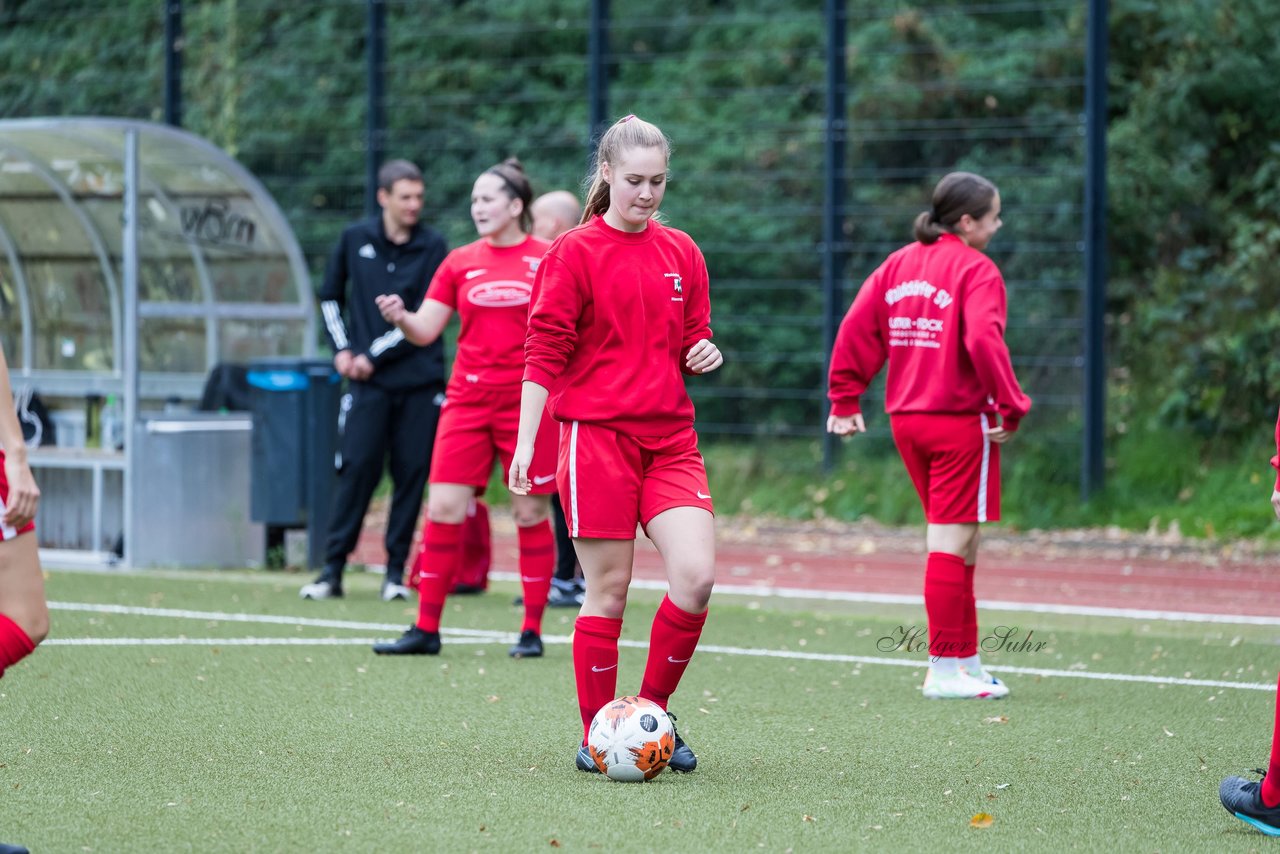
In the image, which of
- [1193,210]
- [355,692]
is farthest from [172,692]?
[1193,210]

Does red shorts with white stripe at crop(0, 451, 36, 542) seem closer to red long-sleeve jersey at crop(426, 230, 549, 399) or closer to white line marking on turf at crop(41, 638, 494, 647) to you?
red long-sleeve jersey at crop(426, 230, 549, 399)

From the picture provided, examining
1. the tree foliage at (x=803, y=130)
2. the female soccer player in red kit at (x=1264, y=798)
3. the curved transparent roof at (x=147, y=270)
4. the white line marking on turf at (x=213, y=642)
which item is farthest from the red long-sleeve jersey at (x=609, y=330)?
the tree foliage at (x=803, y=130)

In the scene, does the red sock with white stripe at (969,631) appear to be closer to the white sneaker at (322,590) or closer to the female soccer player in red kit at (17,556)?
the female soccer player in red kit at (17,556)

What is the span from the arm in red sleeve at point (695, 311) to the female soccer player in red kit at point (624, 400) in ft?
0.14

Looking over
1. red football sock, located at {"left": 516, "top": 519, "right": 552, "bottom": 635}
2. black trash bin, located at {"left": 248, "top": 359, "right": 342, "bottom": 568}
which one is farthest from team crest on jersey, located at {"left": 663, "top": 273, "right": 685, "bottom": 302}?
black trash bin, located at {"left": 248, "top": 359, "right": 342, "bottom": 568}

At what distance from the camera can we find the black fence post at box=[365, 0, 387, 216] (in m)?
16.0

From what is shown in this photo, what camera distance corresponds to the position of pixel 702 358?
17.2 ft

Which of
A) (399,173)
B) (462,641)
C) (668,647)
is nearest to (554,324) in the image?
(668,647)

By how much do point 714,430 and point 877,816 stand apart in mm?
10931

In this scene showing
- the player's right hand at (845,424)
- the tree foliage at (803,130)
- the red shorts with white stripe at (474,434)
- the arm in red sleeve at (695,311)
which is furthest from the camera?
the tree foliage at (803,130)

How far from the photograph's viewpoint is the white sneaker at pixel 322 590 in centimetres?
953

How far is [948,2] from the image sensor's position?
57.5ft

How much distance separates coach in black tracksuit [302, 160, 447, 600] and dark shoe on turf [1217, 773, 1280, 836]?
570cm

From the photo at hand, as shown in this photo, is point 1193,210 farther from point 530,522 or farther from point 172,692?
point 172,692
